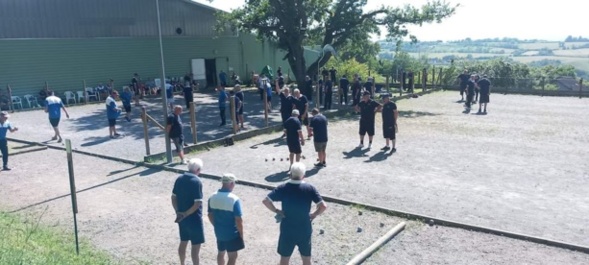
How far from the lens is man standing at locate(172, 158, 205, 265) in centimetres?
623

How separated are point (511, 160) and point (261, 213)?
7.21 m

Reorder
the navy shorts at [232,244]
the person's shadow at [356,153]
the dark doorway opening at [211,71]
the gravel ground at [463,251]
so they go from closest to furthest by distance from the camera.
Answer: the navy shorts at [232,244]
the gravel ground at [463,251]
the person's shadow at [356,153]
the dark doorway opening at [211,71]

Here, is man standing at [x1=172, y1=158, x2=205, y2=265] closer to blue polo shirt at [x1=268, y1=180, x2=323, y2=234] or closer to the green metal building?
blue polo shirt at [x1=268, y1=180, x2=323, y2=234]

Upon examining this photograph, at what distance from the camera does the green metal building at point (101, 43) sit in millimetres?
25125

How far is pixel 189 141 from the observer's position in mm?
15711

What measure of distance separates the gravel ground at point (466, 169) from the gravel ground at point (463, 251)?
556 millimetres

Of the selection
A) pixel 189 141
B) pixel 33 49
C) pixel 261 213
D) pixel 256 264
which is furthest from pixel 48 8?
pixel 256 264

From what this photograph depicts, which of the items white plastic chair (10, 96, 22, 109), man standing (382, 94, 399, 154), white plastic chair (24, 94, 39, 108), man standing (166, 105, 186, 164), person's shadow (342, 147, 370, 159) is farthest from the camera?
white plastic chair (24, 94, 39, 108)

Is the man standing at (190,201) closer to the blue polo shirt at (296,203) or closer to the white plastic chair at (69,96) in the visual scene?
the blue polo shirt at (296,203)

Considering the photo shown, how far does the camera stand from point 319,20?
2845 centimetres

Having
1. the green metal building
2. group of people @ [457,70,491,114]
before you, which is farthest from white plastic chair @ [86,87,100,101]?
group of people @ [457,70,491,114]

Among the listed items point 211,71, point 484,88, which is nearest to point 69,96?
point 211,71

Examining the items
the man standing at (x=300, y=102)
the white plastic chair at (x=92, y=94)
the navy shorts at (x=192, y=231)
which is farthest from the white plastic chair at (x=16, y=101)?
the navy shorts at (x=192, y=231)

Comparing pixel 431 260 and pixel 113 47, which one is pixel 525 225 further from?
pixel 113 47
